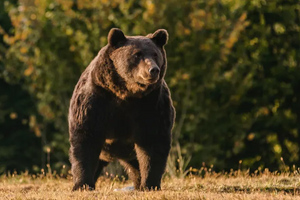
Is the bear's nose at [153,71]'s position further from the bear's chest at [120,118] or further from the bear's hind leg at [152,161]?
the bear's hind leg at [152,161]

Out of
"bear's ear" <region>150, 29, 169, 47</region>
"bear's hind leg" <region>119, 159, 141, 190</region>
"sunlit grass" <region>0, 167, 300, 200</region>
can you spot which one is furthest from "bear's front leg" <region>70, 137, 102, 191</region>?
"bear's ear" <region>150, 29, 169, 47</region>

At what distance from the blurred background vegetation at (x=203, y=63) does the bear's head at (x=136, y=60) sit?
650 centimetres

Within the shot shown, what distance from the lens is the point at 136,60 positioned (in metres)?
6.62

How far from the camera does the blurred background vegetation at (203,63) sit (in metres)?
14.8

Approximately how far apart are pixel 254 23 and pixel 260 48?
32.7 inches

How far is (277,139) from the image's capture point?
1809 cm

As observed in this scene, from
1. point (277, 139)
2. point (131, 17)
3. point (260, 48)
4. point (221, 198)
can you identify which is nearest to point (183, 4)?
point (131, 17)

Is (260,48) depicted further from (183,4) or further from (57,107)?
(57,107)

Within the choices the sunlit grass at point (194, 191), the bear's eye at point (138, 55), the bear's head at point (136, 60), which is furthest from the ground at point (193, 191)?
the bear's eye at point (138, 55)

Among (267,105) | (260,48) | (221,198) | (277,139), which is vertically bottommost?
(277,139)

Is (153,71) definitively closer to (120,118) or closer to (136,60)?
(136,60)

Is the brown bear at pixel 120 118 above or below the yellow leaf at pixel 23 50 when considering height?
above

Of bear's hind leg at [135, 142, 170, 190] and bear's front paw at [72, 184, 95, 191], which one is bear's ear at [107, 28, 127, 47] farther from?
bear's front paw at [72, 184, 95, 191]

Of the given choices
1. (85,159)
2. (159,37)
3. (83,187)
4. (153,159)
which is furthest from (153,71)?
(83,187)
